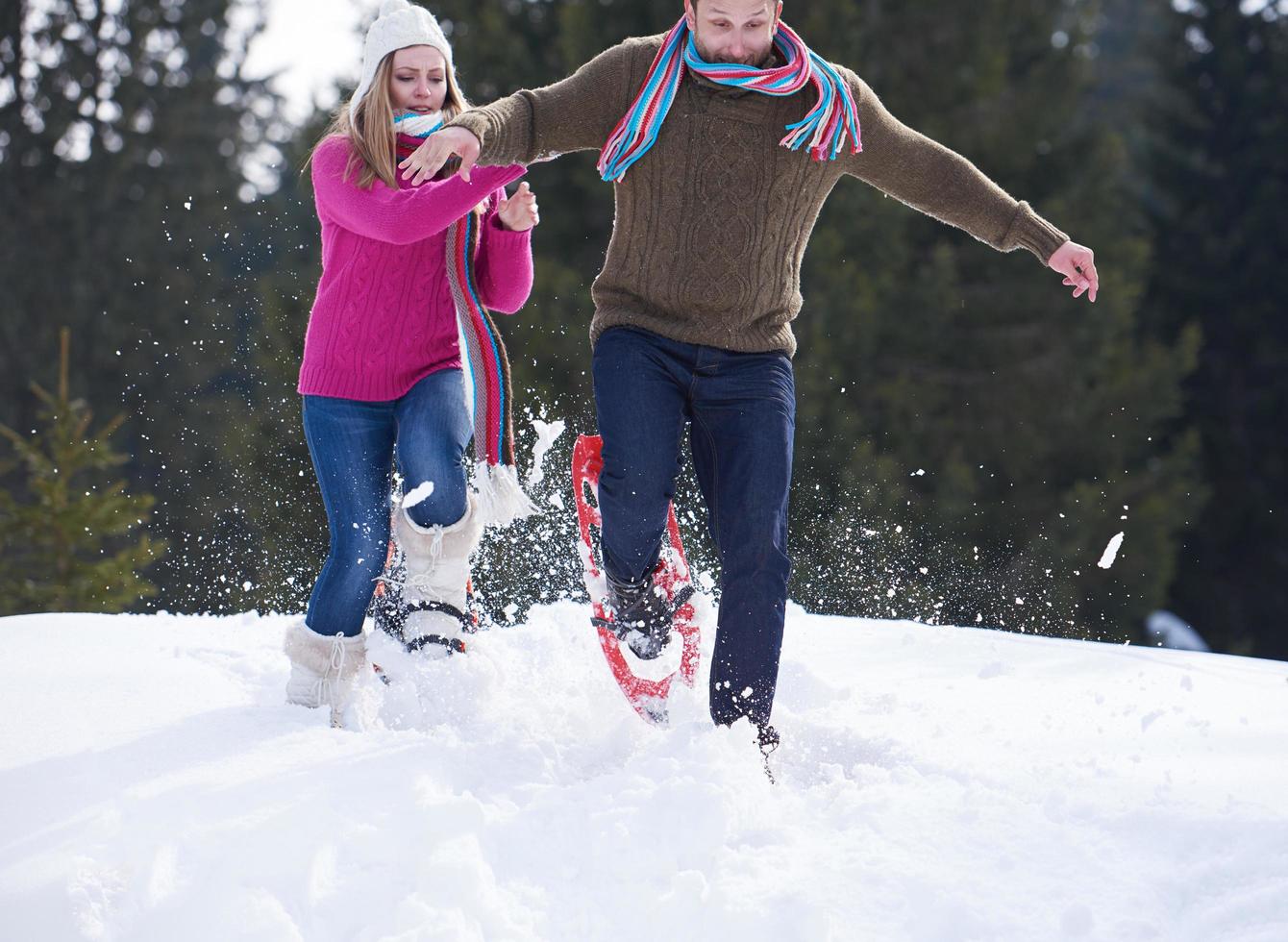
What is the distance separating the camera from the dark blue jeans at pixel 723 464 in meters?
2.81

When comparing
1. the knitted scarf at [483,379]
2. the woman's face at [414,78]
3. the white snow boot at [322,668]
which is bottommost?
the white snow boot at [322,668]

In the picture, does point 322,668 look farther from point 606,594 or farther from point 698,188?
point 698,188

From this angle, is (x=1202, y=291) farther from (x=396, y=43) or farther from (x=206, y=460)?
(x=396, y=43)

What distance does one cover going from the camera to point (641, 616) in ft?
10.6

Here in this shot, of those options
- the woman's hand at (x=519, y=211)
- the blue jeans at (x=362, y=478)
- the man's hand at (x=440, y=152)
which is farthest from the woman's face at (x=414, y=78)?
the blue jeans at (x=362, y=478)

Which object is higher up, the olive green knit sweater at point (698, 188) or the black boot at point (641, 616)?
the olive green knit sweater at point (698, 188)

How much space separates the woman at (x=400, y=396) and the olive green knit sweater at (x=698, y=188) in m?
0.32

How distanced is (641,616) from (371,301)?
99 cm

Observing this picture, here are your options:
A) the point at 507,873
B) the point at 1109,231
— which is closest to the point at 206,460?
the point at 1109,231

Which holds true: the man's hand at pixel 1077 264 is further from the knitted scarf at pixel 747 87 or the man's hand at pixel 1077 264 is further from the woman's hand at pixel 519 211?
the woman's hand at pixel 519 211

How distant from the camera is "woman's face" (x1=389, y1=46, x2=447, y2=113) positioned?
10.5 ft

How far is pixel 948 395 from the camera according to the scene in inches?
450

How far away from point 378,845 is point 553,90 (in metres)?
1.61

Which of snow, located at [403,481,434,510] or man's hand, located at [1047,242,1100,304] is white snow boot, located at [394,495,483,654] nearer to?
snow, located at [403,481,434,510]
